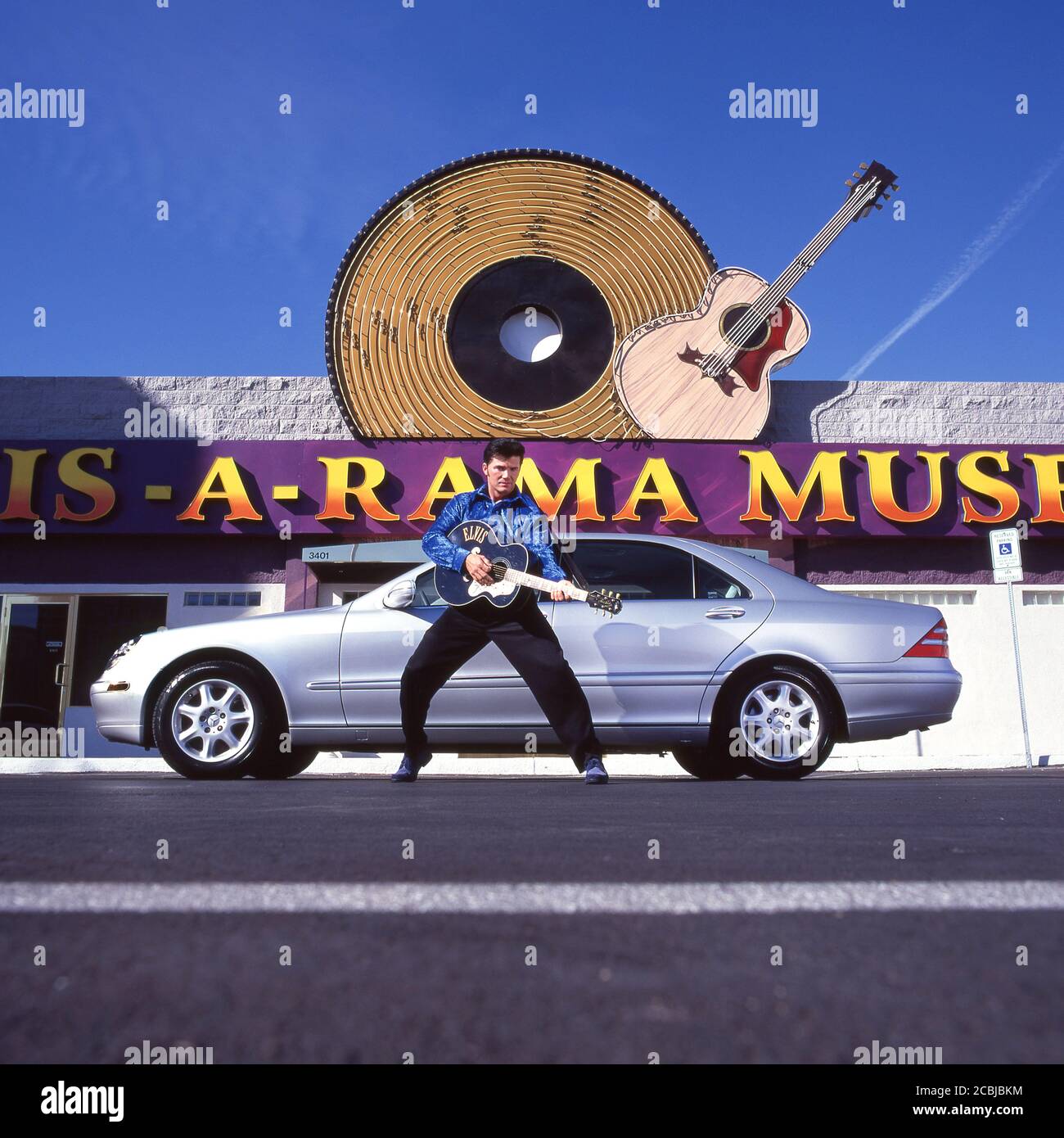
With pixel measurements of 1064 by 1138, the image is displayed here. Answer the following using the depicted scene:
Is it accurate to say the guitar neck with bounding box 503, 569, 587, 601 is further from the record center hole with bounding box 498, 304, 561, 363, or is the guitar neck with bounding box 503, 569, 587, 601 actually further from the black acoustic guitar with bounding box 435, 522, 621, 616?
the record center hole with bounding box 498, 304, 561, 363

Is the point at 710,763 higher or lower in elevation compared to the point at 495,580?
lower

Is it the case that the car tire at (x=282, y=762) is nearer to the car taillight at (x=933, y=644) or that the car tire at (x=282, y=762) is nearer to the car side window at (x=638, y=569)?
the car side window at (x=638, y=569)

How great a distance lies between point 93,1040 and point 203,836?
5.82ft

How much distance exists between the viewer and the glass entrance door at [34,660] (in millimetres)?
13461

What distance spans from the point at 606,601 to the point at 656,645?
578 mm

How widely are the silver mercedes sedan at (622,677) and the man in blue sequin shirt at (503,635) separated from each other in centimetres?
44

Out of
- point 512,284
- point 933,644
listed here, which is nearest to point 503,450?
point 933,644

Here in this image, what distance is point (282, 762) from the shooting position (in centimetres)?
684

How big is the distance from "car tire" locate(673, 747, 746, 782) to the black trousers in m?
0.98

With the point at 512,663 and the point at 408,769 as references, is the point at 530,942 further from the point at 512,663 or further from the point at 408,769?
→ the point at 408,769

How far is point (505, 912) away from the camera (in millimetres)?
1667

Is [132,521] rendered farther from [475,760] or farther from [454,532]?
[454,532]

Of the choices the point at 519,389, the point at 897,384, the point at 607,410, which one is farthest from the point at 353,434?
the point at 897,384

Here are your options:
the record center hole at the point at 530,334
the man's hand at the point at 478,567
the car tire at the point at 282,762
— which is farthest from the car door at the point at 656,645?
the record center hole at the point at 530,334
